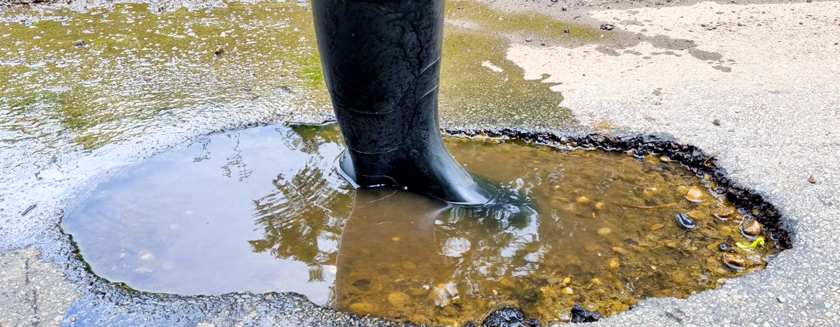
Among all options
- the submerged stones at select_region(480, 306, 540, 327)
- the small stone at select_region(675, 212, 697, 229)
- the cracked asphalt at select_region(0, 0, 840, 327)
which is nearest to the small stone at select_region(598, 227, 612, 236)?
the small stone at select_region(675, 212, 697, 229)

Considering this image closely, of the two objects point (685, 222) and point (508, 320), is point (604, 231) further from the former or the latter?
point (508, 320)

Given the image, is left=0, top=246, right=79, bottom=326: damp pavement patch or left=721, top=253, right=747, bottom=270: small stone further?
left=721, top=253, right=747, bottom=270: small stone

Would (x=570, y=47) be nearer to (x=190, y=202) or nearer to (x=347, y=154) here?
(x=347, y=154)

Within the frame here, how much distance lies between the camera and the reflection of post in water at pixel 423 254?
5.35ft

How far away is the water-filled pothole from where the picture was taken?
5.48 ft

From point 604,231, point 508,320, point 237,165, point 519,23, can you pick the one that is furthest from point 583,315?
point 519,23

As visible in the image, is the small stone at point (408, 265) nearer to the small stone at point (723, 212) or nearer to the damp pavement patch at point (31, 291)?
the damp pavement patch at point (31, 291)

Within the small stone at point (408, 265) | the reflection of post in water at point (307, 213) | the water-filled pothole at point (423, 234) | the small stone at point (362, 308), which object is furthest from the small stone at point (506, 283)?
the reflection of post in water at point (307, 213)

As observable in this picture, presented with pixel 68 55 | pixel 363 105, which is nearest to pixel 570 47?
pixel 363 105

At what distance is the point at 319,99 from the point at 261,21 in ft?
4.90

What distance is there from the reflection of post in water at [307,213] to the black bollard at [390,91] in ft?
0.39

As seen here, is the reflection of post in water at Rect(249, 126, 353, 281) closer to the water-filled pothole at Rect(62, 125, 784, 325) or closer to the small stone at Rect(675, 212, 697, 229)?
the water-filled pothole at Rect(62, 125, 784, 325)

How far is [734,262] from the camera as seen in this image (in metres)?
1.72

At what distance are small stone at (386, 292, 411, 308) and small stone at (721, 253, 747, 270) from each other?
0.99 m
